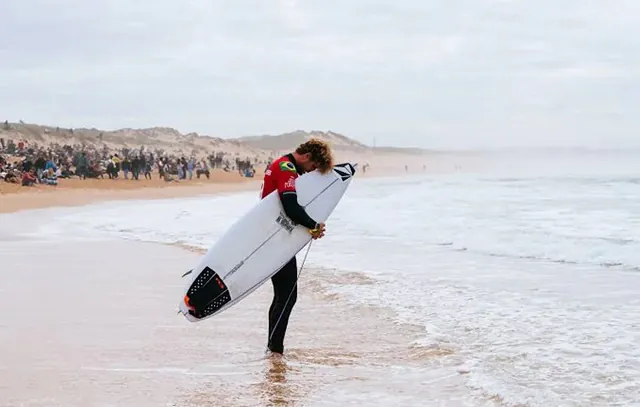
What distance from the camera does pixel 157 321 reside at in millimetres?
6301

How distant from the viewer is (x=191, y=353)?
5.32 m

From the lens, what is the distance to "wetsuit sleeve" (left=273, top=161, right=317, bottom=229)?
17.1 ft

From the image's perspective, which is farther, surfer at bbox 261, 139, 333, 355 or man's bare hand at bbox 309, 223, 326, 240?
man's bare hand at bbox 309, 223, 326, 240

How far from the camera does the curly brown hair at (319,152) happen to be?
535 centimetres

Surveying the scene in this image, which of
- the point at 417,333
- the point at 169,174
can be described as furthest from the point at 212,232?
the point at 169,174

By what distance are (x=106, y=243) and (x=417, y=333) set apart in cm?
745

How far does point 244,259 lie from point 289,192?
23.7 inches

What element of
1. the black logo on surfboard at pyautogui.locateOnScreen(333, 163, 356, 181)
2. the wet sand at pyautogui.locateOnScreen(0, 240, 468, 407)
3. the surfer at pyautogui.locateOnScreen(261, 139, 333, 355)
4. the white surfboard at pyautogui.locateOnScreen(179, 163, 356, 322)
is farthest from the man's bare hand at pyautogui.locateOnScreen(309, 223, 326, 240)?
the wet sand at pyautogui.locateOnScreen(0, 240, 468, 407)

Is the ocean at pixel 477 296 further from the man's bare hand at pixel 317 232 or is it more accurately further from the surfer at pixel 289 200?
the man's bare hand at pixel 317 232

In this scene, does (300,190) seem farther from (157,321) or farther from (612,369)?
(612,369)

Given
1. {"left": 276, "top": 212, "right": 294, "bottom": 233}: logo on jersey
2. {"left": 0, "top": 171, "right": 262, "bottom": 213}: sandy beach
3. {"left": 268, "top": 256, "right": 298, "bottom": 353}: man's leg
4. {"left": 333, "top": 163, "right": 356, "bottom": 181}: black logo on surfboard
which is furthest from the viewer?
{"left": 0, "top": 171, "right": 262, "bottom": 213}: sandy beach

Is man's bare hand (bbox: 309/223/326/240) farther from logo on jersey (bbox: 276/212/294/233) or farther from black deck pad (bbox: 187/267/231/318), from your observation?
black deck pad (bbox: 187/267/231/318)

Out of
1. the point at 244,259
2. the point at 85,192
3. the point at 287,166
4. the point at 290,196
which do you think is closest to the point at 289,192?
the point at 290,196

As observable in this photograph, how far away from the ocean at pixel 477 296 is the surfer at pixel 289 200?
24 cm
